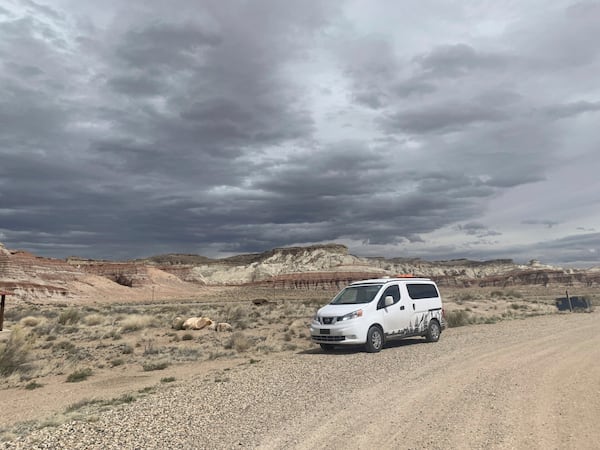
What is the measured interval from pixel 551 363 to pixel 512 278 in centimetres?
13560

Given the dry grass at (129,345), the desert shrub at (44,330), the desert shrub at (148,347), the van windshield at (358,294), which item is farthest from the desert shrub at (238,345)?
the desert shrub at (44,330)

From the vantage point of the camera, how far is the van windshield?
47.6 feet

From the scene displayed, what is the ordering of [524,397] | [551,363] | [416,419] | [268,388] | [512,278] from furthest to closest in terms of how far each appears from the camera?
[512,278] < [551,363] < [268,388] < [524,397] < [416,419]

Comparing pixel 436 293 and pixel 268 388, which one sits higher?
pixel 436 293

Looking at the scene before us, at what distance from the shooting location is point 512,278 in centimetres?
13350

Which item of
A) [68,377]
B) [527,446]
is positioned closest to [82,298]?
[68,377]

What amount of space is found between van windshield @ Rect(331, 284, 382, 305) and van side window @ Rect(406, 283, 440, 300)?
150 centimetres

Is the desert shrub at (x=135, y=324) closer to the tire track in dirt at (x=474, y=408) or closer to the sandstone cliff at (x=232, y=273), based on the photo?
the tire track in dirt at (x=474, y=408)

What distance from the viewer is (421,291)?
52.9ft

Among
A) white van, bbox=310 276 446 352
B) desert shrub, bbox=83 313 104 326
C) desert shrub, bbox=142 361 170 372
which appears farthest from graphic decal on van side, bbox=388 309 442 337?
desert shrub, bbox=83 313 104 326

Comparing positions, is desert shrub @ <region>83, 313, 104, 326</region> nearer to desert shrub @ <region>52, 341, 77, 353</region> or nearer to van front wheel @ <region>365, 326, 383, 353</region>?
desert shrub @ <region>52, 341, 77, 353</region>

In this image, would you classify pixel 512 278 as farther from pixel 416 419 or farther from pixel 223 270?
pixel 416 419

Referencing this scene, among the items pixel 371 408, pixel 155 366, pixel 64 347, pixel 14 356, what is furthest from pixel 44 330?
pixel 371 408

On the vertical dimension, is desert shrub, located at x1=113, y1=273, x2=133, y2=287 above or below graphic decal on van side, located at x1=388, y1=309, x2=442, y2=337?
above
